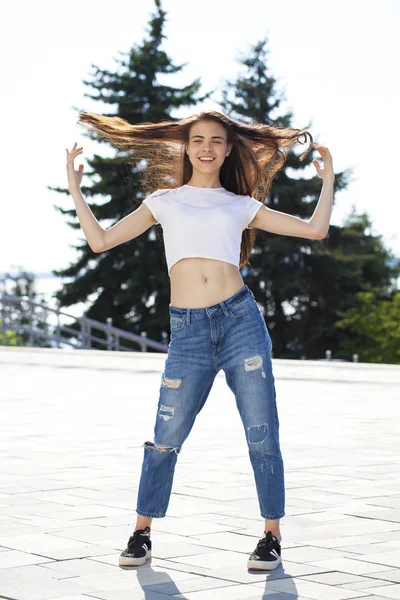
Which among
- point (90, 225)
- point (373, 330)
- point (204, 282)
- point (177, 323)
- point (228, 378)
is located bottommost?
point (228, 378)

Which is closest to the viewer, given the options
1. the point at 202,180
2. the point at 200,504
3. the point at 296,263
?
the point at 202,180

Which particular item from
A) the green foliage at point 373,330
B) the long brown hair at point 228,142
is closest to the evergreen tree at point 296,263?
the green foliage at point 373,330

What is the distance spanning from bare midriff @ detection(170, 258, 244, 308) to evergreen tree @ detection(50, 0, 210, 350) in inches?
1405

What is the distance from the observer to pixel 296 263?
4328 centimetres

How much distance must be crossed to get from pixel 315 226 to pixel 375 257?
3970cm

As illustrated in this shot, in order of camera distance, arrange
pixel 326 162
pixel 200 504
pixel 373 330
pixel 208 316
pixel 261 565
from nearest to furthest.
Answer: pixel 261 565 < pixel 208 316 < pixel 326 162 < pixel 200 504 < pixel 373 330

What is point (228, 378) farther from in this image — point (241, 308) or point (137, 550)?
point (137, 550)

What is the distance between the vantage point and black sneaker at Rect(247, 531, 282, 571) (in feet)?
14.1

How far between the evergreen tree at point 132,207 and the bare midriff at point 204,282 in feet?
117

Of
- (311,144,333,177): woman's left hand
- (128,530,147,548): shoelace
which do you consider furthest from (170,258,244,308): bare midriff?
(128,530,147,548): shoelace

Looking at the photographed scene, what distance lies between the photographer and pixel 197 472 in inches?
271

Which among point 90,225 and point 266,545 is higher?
point 90,225

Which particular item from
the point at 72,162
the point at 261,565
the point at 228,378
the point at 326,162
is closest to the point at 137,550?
the point at 261,565

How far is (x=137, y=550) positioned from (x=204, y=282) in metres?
1.03
